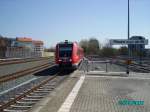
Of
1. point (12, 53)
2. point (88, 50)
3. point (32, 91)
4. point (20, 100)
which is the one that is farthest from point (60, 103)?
point (88, 50)

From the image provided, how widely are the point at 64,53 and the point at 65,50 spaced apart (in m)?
0.31

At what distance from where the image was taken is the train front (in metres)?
25.0

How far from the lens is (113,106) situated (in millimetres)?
9367

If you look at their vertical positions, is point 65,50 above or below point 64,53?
above

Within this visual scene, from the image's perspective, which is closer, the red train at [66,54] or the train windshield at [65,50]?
the red train at [66,54]

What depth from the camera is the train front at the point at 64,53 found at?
25.0 m

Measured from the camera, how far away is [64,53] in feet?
82.8

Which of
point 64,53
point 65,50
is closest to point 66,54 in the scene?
point 64,53

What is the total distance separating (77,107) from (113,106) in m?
1.34

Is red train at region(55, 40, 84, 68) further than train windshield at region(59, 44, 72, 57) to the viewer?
No

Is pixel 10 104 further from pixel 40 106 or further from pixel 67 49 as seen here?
pixel 67 49

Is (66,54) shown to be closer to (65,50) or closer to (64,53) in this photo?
(64,53)

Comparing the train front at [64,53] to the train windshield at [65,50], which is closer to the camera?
the train front at [64,53]

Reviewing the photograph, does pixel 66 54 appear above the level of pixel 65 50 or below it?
below
